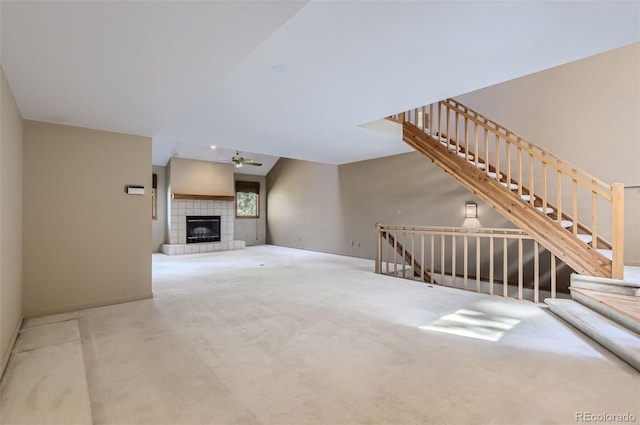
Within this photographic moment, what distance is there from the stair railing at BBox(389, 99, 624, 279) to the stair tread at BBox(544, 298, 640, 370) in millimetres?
672

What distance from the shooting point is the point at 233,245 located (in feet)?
32.6

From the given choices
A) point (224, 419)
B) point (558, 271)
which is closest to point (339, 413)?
point (224, 419)

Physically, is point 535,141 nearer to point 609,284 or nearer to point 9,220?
point 609,284

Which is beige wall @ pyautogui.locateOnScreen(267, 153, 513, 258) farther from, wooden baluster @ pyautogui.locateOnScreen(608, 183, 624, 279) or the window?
wooden baluster @ pyautogui.locateOnScreen(608, 183, 624, 279)

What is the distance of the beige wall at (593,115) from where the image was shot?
427 cm

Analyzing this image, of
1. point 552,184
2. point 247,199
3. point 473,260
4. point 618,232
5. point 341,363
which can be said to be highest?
point 247,199

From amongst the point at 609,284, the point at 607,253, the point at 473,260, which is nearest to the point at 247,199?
the point at 473,260

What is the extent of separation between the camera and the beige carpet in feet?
5.60

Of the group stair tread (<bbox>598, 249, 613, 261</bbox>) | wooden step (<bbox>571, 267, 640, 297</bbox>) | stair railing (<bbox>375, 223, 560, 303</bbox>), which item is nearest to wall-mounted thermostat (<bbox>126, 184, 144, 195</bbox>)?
stair railing (<bbox>375, 223, 560, 303</bbox>)

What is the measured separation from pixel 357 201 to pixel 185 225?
17.5ft

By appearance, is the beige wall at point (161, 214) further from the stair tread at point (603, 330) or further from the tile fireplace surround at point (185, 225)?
the stair tread at point (603, 330)

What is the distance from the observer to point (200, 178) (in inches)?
376

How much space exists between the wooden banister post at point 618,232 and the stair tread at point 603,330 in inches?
22.0

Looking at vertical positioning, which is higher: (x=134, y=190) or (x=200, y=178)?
(x=200, y=178)
